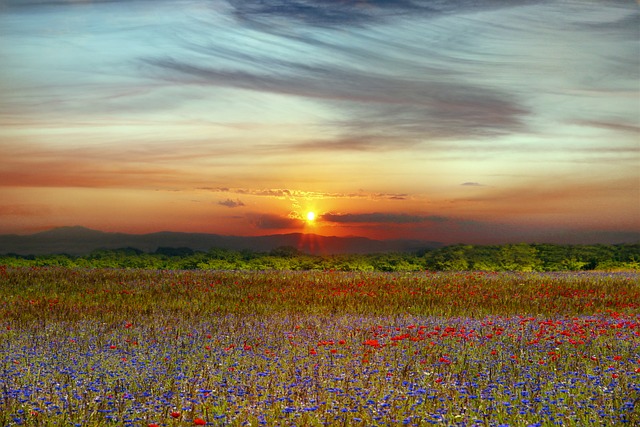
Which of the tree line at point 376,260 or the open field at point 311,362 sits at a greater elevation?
the open field at point 311,362

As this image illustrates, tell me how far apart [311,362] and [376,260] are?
25.0 m

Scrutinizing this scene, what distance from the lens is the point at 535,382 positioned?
23.4ft

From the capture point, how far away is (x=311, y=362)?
8.21 metres

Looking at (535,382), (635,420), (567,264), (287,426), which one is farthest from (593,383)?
(567,264)

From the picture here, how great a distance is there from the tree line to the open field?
13.6m

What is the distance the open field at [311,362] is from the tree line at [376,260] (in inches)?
537

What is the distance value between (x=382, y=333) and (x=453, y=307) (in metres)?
5.93

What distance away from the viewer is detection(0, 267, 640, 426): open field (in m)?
5.88

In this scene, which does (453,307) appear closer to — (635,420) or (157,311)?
(157,311)

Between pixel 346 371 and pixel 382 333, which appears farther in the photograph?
pixel 382 333

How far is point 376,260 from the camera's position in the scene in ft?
108

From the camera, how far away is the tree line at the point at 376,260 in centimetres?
3062

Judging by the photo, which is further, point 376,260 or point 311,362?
point 376,260

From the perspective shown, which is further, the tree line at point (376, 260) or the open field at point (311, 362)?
the tree line at point (376, 260)
